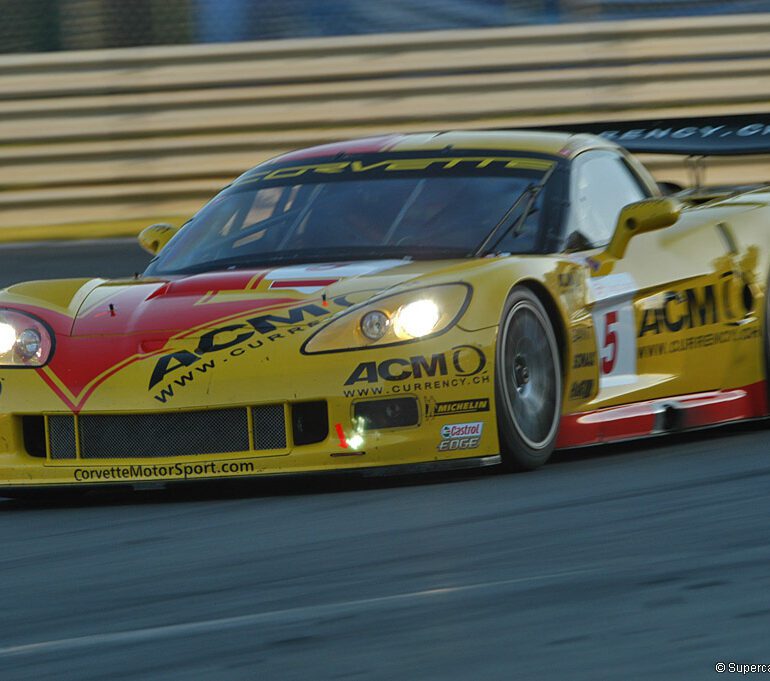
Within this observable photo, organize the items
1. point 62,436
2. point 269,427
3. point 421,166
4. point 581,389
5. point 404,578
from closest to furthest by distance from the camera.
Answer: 1. point 404,578
2. point 269,427
3. point 62,436
4. point 581,389
5. point 421,166

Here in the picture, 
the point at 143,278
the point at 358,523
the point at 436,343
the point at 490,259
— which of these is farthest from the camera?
the point at 143,278

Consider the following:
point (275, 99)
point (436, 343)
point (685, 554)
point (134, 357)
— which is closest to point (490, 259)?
point (436, 343)

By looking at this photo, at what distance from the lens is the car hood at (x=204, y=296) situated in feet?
17.4

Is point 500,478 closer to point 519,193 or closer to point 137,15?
point 519,193

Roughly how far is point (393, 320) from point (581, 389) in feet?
2.93

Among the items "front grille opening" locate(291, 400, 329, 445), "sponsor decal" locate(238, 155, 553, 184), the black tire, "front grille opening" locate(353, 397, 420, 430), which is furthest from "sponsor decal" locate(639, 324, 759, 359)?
"front grille opening" locate(291, 400, 329, 445)

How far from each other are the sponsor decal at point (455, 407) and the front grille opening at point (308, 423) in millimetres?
308

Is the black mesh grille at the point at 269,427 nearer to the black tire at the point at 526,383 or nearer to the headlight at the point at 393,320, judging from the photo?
the headlight at the point at 393,320

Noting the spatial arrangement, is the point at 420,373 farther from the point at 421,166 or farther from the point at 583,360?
the point at 421,166

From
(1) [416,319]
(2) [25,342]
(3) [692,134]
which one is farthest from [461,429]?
(3) [692,134]

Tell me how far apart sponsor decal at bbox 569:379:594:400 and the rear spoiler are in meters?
2.20

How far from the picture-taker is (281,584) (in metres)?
3.84

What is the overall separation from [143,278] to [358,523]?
180cm

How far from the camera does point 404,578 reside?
3.84 meters
